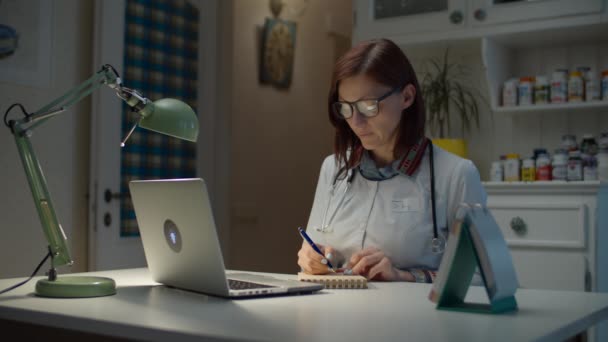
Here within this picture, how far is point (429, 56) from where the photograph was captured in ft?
11.7

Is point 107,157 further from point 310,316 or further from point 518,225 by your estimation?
point 310,316

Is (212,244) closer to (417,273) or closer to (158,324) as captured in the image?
(158,324)

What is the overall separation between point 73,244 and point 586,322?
263cm

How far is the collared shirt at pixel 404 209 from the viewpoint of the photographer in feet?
6.12

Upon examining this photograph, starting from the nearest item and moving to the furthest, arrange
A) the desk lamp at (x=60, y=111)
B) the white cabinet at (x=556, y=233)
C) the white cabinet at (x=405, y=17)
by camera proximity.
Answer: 1. the desk lamp at (x=60, y=111)
2. the white cabinet at (x=556, y=233)
3. the white cabinet at (x=405, y=17)

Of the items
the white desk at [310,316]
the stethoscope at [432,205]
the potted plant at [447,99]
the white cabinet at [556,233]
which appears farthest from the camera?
the potted plant at [447,99]

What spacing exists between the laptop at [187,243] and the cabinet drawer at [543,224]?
1.55 metres

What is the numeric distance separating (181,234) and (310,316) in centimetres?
39

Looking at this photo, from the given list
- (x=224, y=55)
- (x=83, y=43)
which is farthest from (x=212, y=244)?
(x=224, y=55)

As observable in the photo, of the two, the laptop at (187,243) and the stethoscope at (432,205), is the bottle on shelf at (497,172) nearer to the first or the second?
the stethoscope at (432,205)

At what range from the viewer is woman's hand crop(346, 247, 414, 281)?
1.71 metres

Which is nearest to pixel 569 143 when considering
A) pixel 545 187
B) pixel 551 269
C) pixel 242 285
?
pixel 545 187

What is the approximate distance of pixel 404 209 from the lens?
189cm

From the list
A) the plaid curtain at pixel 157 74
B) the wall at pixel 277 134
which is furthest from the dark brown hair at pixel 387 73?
the wall at pixel 277 134
